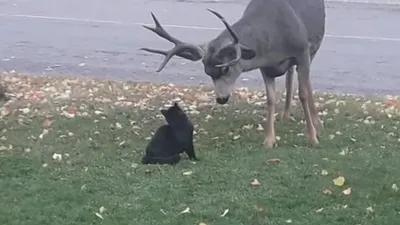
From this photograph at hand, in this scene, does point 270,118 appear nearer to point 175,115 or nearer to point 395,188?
point 175,115

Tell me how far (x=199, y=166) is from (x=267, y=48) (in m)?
1.31

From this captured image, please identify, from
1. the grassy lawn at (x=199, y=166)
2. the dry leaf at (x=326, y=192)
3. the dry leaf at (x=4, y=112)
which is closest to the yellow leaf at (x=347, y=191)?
the grassy lawn at (x=199, y=166)

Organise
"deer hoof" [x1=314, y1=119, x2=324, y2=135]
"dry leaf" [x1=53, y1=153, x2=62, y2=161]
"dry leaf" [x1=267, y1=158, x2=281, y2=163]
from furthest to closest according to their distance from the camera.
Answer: "deer hoof" [x1=314, y1=119, x2=324, y2=135], "dry leaf" [x1=53, y1=153, x2=62, y2=161], "dry leaf" [x1=267, y1=158, x2=281, y2=163]

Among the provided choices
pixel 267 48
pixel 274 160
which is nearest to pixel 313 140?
pixel 274 160

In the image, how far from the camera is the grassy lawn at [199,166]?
6273 millimetres

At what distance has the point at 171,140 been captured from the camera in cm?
739

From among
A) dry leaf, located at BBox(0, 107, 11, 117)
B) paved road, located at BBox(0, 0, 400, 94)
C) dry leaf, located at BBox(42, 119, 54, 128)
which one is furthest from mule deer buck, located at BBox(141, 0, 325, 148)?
paved road, located at BBox(0, 0, 400, 94)

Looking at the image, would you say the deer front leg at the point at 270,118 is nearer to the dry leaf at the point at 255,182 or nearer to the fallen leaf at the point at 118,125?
the dry leaf at the point at 255,182

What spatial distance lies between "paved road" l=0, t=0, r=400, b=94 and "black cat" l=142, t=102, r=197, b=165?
15.4ft

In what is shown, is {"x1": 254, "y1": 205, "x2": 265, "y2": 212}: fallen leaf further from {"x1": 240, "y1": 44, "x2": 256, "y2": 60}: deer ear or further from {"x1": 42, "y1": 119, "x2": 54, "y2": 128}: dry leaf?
{"x1": 42, "y1": 119, "x2": 54, "y2": 128}: dry leaf

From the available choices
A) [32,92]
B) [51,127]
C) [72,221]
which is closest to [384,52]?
[32,92]

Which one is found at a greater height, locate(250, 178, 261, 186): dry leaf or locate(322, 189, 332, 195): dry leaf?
locate(322, 189, 332, 195): dry leaf

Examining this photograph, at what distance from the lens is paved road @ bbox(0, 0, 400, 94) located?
41.4ft

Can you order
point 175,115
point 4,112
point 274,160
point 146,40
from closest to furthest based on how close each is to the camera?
point 175,115
point 274,160
point 4,112
point 146,40
